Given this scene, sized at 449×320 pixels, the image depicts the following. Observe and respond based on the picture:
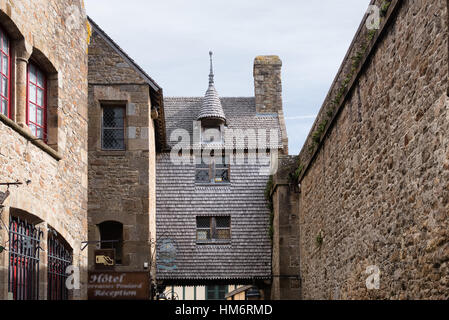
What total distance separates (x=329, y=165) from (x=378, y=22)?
4786mm

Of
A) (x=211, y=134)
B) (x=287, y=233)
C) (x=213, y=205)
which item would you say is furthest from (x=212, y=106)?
(x=287, y=233)

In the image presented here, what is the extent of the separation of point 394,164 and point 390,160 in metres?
0.20

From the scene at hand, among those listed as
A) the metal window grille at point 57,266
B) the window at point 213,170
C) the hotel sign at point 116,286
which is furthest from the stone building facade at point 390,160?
the window at point 213,170

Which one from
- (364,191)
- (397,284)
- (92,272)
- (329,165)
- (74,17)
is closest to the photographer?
(397,284)

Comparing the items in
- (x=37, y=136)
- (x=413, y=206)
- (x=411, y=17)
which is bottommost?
(x=413, y=206)

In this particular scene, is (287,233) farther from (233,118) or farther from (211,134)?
(233,118)

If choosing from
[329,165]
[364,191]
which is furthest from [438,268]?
[329,165]

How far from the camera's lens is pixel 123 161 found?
18.5m

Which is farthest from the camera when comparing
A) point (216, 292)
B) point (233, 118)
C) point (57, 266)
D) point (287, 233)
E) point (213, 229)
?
point (216, 292)

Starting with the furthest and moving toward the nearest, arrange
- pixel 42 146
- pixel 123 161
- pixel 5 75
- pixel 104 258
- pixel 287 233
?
pixel 287 233 < pixel 123 161 < pixel 104 258 < pixel 42 146 < pixel 5 75

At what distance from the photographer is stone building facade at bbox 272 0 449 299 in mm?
7746

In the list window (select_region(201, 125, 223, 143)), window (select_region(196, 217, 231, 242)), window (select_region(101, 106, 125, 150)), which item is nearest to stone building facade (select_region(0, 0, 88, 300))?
window (select_region(101, 106, 125, 150))

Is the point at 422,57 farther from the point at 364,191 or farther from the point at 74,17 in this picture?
the point at 74,17

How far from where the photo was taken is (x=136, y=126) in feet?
61.2
